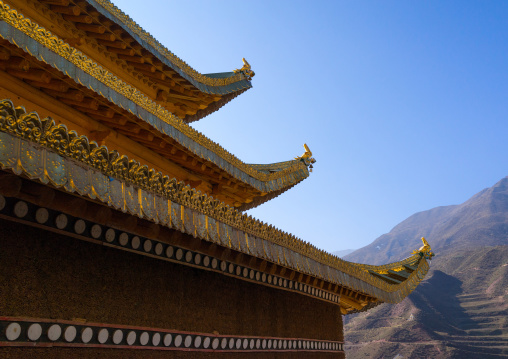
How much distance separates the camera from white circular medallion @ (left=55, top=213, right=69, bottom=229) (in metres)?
3.98

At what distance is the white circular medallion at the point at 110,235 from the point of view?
14.7 ft

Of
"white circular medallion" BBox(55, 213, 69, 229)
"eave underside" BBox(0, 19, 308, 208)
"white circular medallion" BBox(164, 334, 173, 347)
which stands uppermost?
"eave underside" BBox(0, 19, 308, 208)

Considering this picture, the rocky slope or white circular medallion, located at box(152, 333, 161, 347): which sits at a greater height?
white circular medallion, located at box(152, 333, 161, 347)

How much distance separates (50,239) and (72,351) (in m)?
1.06

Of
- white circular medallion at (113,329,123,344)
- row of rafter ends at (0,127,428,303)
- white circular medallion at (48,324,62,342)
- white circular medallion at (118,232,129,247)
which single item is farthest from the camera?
white circular medallion at (118,232,129,247)

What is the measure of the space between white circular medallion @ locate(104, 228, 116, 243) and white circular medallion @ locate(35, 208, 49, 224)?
0.72 m

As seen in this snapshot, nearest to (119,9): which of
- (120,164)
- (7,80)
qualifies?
(7,80)

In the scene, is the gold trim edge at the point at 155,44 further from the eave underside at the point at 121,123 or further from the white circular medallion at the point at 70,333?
the white circular medallion at the point at 70,333

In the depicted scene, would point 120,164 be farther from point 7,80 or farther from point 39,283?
point 7,80

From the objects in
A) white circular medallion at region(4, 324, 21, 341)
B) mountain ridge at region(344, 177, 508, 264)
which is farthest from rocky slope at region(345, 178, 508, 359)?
Result: white circular medallion at region(4, 324, 21, 341)

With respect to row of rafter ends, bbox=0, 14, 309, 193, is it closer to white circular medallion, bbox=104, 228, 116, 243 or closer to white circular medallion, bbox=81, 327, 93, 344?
white circular medallion, bbox=104, 228, 116, 243

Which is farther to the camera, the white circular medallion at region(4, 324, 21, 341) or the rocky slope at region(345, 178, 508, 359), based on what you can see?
the rocky slope at region(345, 178, 508, 359)

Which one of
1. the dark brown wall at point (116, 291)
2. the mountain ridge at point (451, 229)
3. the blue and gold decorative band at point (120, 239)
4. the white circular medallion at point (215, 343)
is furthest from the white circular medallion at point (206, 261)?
the mountain ridge at point (451, 229)

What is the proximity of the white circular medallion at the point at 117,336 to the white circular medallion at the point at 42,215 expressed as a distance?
1.41 m
